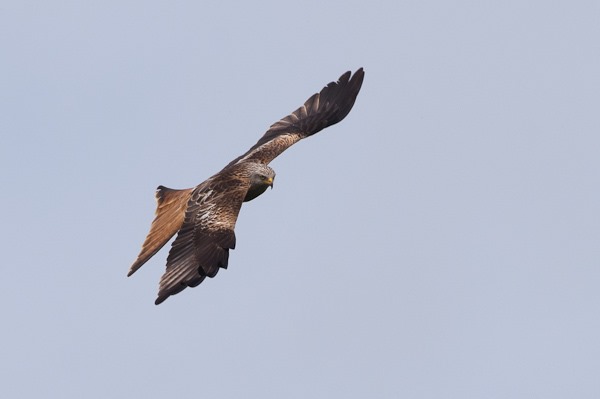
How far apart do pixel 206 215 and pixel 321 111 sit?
19.8ft

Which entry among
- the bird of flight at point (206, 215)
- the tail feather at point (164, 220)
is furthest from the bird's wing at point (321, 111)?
the tail feather at point (164, 220)

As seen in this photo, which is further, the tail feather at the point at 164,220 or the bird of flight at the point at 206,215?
the tail feather at the point at 164,220

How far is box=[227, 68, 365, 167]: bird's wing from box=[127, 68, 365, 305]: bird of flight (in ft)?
0.27

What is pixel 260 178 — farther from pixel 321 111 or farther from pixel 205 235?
pixel 321 111

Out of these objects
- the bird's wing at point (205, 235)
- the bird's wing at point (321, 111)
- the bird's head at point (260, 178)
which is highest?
the bird's wing at point (321, 111)

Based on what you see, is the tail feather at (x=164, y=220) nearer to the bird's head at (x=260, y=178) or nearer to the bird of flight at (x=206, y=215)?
the bird of flight at (x=206, y=215)

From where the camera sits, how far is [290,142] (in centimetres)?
2817

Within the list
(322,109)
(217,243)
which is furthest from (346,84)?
(217,243)

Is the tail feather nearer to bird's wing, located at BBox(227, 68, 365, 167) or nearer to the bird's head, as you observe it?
the bird's head

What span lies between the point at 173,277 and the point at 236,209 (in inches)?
75.6

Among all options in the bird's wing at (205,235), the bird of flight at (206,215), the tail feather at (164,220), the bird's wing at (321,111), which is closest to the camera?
the bird's wing at (205,235)

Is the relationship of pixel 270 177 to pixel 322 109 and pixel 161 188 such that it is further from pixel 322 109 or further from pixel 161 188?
pixel 322 109

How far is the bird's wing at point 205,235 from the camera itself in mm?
23109

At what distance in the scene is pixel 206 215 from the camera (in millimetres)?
24391
